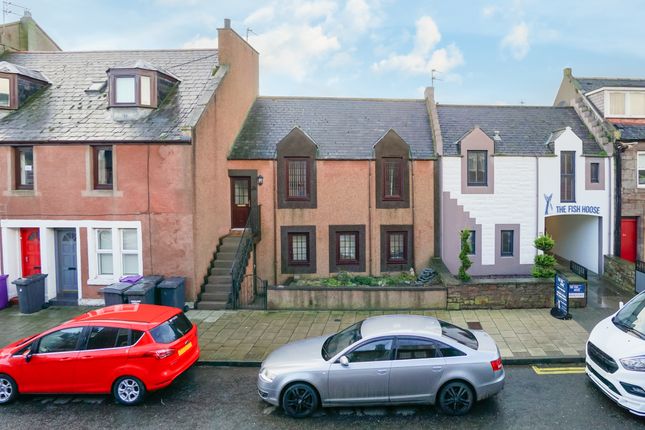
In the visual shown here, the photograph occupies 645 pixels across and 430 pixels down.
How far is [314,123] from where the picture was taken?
66.0ft

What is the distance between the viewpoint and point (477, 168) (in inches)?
746

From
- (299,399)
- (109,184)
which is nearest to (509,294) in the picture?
(299,399)

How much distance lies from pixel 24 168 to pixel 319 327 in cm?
1185

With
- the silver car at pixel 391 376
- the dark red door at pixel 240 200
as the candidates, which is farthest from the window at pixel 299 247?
the silver car at pixel 391 376

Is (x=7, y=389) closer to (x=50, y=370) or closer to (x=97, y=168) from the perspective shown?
(x=50, y=370)

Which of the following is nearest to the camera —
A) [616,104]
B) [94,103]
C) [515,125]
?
[94,103]

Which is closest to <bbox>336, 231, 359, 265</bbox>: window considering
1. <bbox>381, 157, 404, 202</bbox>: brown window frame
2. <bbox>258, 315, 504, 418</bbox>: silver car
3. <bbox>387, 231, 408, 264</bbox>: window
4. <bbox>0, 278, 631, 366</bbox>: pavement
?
<bbox>387, 231, 408, 264</bbox>: window

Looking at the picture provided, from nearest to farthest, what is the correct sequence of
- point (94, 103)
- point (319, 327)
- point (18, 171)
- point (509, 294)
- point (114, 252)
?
point (319, 327), point (509, 294), point (114, 252), point (18, 171), point (94, 103)

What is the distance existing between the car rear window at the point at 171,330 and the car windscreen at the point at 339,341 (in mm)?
3038

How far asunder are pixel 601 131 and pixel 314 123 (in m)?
12.7

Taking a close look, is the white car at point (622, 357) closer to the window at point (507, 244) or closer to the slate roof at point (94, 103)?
the window at point (507, 244)

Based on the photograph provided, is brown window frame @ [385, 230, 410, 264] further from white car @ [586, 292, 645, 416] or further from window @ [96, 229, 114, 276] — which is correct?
window @ [96, 229, 114, 276]

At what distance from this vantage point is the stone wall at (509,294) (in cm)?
1401

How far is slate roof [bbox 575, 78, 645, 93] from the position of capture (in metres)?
21.7
